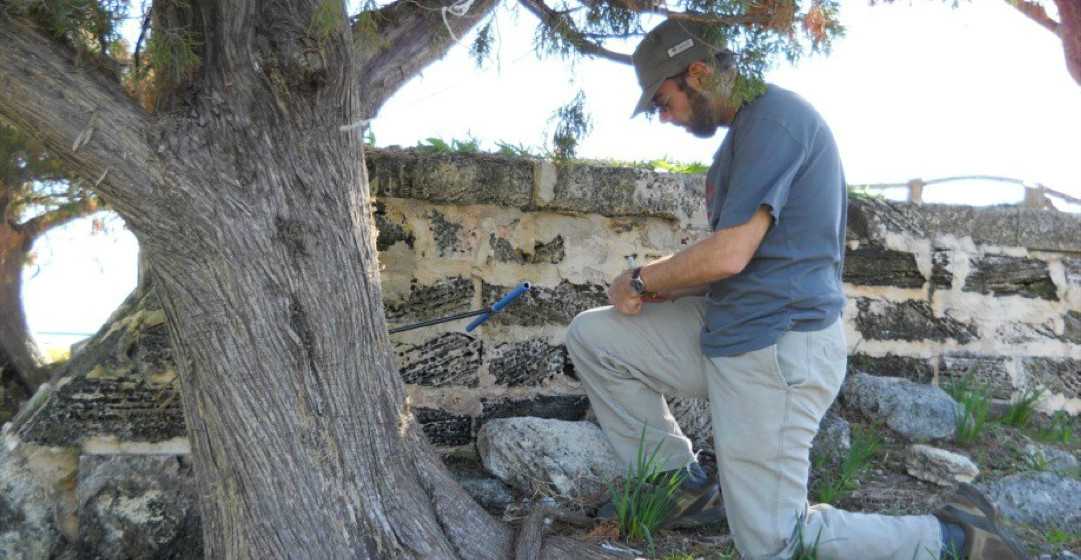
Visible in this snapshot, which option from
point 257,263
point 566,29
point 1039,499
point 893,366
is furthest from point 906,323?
point 257,263

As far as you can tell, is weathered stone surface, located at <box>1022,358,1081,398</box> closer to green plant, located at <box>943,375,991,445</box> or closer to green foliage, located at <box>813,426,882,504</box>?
A: green plant, located at <box>943,375,991,445</box>

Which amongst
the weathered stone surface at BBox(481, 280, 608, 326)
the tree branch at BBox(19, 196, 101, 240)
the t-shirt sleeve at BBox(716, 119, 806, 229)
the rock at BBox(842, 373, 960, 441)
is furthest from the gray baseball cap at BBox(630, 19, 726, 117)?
the tree branch at BBox(19, 196, 101, 240)

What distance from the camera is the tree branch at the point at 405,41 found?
3439 mm

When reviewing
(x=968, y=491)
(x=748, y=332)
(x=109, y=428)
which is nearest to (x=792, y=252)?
(x=748, y=332)

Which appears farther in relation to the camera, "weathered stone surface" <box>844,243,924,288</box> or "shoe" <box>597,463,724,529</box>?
A: "weathered stone surface" <box>844,243,924,288</box>

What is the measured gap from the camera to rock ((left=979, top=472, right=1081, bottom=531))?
139 inches

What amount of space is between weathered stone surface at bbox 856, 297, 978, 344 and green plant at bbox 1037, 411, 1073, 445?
0.48 metres

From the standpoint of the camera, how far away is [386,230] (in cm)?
374

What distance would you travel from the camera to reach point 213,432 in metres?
2.62

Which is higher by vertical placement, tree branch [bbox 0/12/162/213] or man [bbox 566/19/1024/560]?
tree branch [bbox 0/12/162/213]

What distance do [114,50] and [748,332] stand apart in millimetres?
1964

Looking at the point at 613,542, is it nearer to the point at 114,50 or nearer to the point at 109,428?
the point at 109,428

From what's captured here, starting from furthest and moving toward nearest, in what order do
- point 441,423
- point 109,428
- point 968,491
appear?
point 441,423
point 109,428
point 968,491

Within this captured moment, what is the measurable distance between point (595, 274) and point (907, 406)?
4.49ft
